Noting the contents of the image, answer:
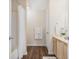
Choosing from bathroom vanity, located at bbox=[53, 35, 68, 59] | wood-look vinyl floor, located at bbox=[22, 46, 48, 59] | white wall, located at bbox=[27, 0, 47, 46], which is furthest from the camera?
white wall, located at bbox=[27, 0, 47, 46]

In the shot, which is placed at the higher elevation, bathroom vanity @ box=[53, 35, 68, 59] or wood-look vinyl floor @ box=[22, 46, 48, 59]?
bathroom vanity @ box=[53, 35, 68, 59]

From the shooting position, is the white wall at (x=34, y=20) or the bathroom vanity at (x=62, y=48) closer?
the bathroom vanity at (x=62, y=48)


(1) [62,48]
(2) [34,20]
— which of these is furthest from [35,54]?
(2) [34,20]

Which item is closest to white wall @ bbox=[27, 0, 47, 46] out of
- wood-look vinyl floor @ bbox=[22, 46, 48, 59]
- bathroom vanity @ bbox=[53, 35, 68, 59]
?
wood-look vinyl floor @ bbox=[22, 46, 48, 59]

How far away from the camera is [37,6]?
985 cm

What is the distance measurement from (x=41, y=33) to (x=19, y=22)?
4078 millimetres

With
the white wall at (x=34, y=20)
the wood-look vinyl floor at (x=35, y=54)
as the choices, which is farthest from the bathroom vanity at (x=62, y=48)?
the white wall at (x=34, y=20)

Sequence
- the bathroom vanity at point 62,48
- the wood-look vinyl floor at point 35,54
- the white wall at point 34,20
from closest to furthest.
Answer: the bathroom vanity at point 62,48, the wood-look vinyl floor at point 35,54, the white wall at point 34,20

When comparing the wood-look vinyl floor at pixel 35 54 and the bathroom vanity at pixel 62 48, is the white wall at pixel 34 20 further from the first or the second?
the bathroom vanity at pixel 62 48

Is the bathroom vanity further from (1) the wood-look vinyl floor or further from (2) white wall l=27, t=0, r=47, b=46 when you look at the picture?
(2) white wall l=27, t=0, r=47, b=46

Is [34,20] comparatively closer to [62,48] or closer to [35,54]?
[35,54]
